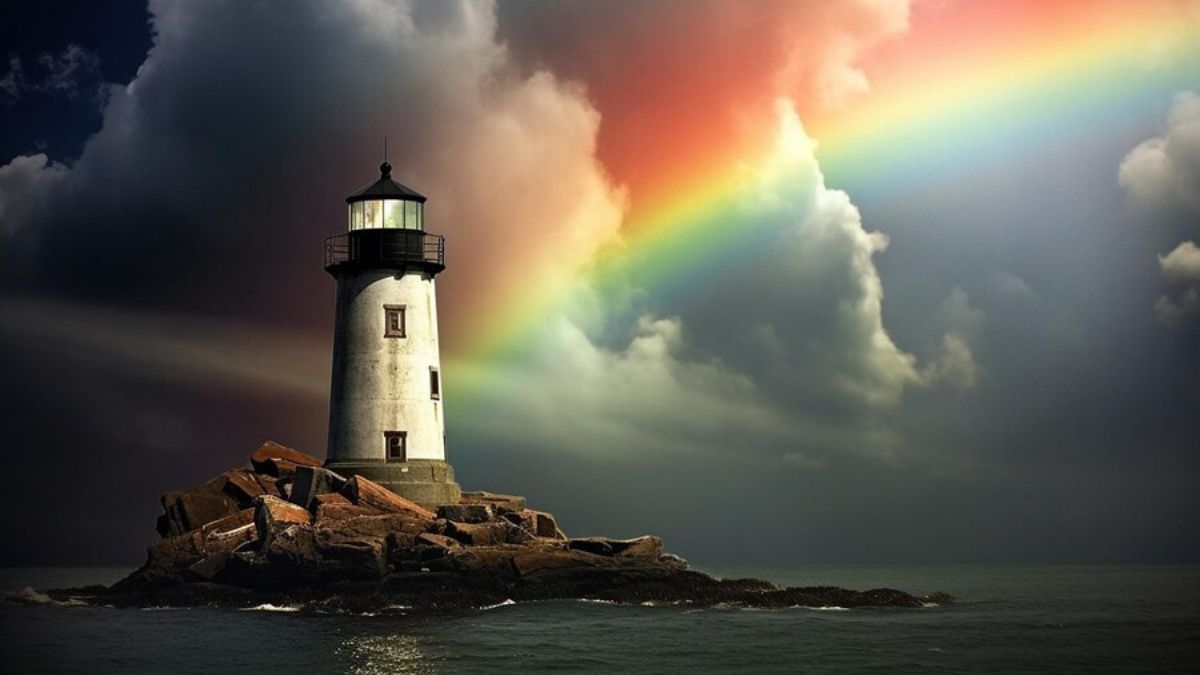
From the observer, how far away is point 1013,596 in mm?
90812

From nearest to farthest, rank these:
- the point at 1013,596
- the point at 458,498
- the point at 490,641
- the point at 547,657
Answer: the point at 547,657, the point at 490,641, the point at 458,498, the point at 1013,596

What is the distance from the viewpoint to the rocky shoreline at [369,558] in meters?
54.1

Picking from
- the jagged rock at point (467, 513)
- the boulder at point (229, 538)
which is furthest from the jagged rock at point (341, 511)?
the boulder at point (229, 538)

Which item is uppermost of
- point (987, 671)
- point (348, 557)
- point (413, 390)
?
point (413, 390)

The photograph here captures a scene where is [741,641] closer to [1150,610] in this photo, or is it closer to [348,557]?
[348,557]

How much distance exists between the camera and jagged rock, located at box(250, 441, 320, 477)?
63.4 m

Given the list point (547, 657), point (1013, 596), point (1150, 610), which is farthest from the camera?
point (1013, 596)

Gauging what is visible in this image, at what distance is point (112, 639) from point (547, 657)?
15.8 meters

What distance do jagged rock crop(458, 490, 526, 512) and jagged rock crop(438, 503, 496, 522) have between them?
2972 mm

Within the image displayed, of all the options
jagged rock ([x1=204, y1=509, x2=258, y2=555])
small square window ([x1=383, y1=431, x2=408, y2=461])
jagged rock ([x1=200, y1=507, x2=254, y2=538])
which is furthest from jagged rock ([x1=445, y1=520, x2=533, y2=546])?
jagged rock ([x1=200, y1=507, x2=254, y2=538])

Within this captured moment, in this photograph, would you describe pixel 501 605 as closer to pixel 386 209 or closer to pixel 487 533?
pixel 487 533

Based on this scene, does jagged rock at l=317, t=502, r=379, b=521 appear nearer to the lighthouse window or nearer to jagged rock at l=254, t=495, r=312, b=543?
jagged rock at l=254, t=495, r=312, b=543

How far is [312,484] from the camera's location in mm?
57625

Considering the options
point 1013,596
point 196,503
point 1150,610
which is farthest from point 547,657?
point 1013,596
